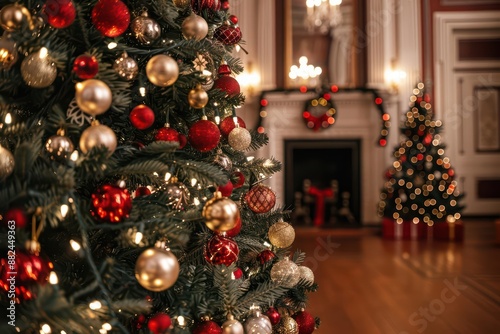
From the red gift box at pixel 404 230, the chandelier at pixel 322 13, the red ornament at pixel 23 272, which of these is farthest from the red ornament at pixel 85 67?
the chandelier at pixel 322 13

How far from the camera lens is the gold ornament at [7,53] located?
3.09 ft

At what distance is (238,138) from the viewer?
1.39m

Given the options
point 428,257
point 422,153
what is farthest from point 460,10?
point 428,257

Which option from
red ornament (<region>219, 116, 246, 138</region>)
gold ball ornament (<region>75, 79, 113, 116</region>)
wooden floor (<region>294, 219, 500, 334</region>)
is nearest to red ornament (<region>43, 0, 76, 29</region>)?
gold ball ornament (<region>75, 79, 113, 116</region>)

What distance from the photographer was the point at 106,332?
38.8 inches

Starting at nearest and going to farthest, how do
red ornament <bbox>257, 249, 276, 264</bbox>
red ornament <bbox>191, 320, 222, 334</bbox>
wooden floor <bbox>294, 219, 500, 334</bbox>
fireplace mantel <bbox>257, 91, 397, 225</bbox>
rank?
red ornament <bbox>191, 320, 222, 334</bbox>
red ornament <bbox>257, 249, 276, 264</bbox>
wooden floor <bbox>294, 219, 500, 334</bbox>
fireplace mantel <bbox>257, 91, 397, 225</bbox>

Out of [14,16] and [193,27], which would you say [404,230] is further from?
[14,16]

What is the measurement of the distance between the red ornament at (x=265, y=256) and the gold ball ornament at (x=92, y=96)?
2.40 ft

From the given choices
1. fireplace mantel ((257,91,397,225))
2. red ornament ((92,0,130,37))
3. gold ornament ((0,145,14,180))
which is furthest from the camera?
fireplace mantel ((257,91,397,225))

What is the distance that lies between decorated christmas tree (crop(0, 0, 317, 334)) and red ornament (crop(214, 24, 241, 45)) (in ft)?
0.20

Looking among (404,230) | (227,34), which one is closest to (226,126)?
(227,34)

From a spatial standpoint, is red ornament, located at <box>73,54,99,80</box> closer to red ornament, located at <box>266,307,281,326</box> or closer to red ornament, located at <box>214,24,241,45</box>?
red ornament, located at <box>214,24,241,45</box>

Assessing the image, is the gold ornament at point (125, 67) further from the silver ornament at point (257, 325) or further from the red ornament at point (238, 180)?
the silver ornament at point (257, 325)

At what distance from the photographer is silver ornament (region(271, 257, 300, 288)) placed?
1391 millimetres
